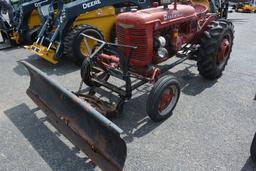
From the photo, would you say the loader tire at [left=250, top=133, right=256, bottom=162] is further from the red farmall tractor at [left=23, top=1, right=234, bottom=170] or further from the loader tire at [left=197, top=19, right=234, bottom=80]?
the loader tire at [left=197, top=19, right=234, bottom=80]

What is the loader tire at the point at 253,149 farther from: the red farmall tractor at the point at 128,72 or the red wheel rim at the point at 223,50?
the red wheel rim at the point at 223,50

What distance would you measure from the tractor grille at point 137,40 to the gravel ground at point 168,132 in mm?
780

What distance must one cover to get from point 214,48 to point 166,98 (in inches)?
54.1

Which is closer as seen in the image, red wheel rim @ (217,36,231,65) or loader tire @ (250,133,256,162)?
loader tire @ (250,133,256,162)

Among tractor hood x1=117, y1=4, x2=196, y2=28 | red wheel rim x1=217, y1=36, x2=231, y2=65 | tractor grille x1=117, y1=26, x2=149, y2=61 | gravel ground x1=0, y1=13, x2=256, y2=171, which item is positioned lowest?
gravel ground x1=0, y1=13, x2=256, y2=171

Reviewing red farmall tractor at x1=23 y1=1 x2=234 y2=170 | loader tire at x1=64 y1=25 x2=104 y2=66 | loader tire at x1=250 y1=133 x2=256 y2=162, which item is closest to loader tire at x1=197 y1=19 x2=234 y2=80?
red farmall tractor at x1=23 y1=1 x2=234 y2=170

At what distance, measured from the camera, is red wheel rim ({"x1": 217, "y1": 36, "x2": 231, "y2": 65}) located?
4.45m

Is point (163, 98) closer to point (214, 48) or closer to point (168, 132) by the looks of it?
point (168, 132)

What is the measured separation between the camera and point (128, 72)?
11.5 ft

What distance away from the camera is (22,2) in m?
7.32

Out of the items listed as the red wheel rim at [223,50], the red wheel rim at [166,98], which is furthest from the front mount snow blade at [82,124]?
the red wheel rim at [223,50]

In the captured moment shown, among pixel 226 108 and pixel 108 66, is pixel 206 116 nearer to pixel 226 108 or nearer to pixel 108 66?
pixel 226 108

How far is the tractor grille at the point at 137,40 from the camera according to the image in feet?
11.4

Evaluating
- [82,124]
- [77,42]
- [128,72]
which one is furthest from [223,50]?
[82,124]
